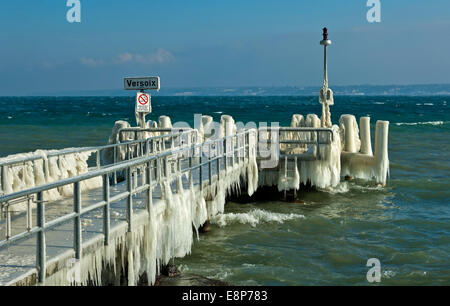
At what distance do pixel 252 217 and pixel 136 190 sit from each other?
7180mm

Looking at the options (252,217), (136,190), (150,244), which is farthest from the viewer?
(252,217)

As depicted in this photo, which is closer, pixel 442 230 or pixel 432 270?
pixel 432 270

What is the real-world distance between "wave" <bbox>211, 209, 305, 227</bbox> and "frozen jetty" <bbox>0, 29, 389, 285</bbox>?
2.56 ft

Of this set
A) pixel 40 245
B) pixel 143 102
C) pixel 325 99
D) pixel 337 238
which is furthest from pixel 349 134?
pixel 40 245

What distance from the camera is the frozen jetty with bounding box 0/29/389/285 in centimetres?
603

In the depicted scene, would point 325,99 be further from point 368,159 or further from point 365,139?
point 368,159

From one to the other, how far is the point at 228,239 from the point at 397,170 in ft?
50.6

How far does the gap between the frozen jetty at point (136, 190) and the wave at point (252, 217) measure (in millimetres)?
780

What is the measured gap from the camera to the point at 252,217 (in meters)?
14.5
